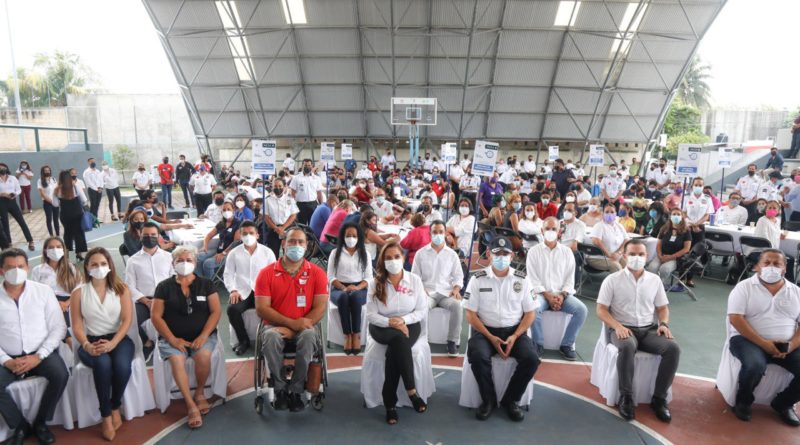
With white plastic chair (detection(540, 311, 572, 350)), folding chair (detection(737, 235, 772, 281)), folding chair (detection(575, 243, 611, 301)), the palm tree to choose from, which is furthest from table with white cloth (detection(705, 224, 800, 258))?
the palm tree

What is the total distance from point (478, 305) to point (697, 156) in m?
7.25

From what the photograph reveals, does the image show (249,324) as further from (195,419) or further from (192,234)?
(192,234)

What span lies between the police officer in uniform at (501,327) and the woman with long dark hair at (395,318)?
49cm

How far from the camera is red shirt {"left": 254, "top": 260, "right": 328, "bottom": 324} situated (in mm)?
4297

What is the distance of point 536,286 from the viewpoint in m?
5.50

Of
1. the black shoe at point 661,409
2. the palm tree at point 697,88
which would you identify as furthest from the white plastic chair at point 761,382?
the palm tree at point 697,88

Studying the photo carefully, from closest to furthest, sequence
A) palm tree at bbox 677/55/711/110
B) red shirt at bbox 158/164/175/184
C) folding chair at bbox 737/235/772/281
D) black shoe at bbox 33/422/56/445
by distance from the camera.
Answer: black shoe at bbox 33/422/56/445, folding chair at bbox 737/235/772/281, red shirt at bbox 158/164/175/184, palm tree at bbox 677/55/711/110

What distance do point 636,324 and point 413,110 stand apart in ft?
50.2

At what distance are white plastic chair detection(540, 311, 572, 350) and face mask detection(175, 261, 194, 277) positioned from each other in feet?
11.9

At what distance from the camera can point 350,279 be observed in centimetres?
557

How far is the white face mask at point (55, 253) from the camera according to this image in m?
4.63

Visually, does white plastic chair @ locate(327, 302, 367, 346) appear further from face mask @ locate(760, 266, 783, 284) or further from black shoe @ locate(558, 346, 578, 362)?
face mask @ locate(760, 266, 783, 284)

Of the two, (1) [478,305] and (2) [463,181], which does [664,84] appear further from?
(1) [478,305]

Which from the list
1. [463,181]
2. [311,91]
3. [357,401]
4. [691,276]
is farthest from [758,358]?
[311,91]
